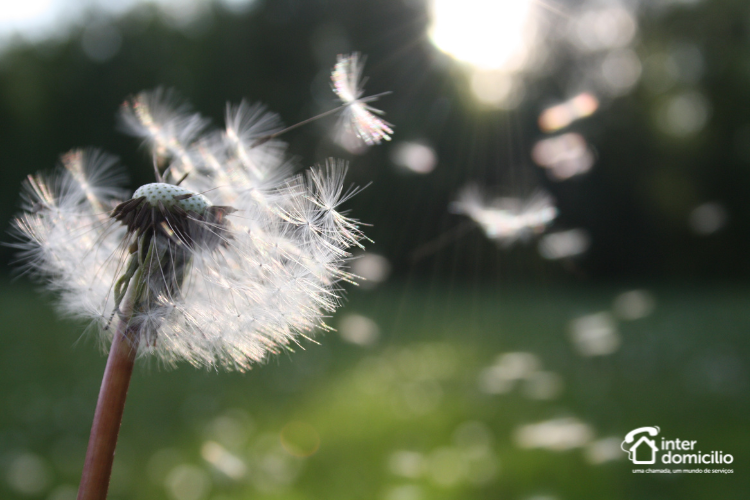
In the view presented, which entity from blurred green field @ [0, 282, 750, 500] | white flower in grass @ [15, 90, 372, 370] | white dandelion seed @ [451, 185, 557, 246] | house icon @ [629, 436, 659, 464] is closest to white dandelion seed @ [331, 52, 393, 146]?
white flower in grass @ [15, 90, 372, 370]

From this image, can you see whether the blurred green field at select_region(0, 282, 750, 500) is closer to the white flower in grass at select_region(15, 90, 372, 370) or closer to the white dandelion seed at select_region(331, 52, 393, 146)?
the white flower in grass at select_region(15, 90, 372, 370)

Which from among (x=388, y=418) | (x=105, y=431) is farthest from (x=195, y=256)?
(x=388, y=418)

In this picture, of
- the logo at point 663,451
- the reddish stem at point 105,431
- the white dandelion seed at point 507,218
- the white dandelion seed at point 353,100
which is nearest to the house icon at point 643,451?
the logo at point 663,451

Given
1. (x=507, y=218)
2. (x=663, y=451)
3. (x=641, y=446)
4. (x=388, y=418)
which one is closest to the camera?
(x=507, y=218)

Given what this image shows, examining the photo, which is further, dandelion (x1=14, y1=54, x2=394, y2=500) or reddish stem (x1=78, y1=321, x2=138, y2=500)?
dandelion (x1=14, y1=54, x2=394, y2=500)

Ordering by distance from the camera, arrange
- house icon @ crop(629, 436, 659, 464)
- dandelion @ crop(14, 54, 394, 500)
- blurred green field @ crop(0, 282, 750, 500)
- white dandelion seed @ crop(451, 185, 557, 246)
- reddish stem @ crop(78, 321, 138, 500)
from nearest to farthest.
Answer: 1. reddish stem @ crop(78, 321, 138, 500)
2. dandelion @ crop(14, 54, 394, 500)
3. white dandelion seed @ crop(451, 185, 557, 246)
4. blurred green field @ crop(0, 282, 750, 500)
5. house icon @ crop(629, 436, 659, 464)

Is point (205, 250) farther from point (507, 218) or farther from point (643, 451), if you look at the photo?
point (643, 451)

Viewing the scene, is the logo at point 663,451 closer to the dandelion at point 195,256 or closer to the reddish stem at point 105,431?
the dandelion at point 195,256
